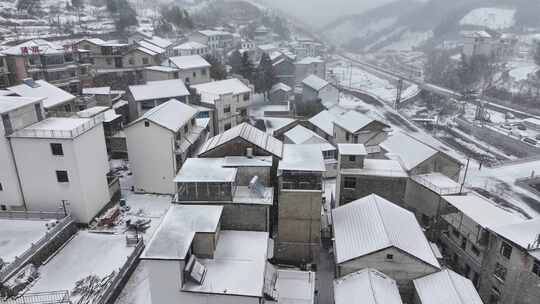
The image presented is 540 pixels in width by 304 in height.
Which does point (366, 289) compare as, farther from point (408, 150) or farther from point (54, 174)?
point (54, 174)

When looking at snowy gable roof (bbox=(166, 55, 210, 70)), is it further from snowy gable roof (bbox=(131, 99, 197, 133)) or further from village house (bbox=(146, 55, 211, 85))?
snowy gable roof (bbox=(131, 99, 197, 133))

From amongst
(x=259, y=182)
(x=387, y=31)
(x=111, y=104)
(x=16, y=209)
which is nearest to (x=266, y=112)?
(x=111, y=104)

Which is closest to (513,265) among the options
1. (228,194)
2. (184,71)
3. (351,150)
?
(351,150)

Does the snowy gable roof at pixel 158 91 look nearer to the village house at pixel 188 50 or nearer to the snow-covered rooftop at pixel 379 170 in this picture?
the snow-covered rooftop at pixel 379 170

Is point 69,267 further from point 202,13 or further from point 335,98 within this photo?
point 202,13

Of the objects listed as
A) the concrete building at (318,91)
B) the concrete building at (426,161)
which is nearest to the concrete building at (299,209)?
the concrete building at (426,161)

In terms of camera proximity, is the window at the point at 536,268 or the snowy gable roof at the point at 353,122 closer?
the window at the point at 536,268
